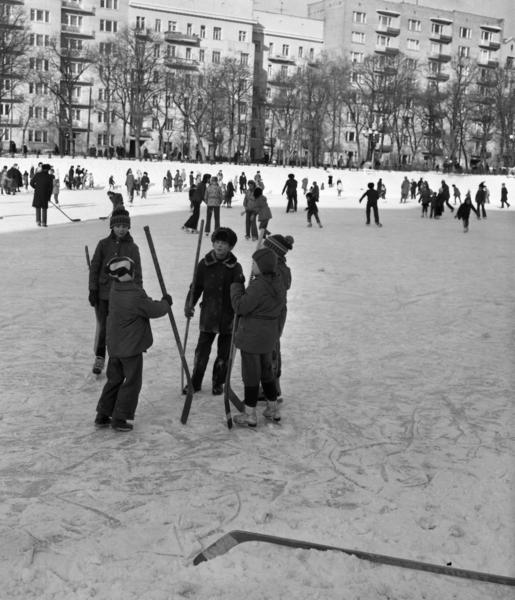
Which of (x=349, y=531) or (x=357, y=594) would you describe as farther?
(x=349, y=531)

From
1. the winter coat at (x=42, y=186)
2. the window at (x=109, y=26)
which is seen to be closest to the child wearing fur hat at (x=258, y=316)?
the winter coat at (x=42, y=186)

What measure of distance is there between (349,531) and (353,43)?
273ft

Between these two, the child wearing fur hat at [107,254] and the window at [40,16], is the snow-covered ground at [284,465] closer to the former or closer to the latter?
the child wearing fur hat at [107,254]

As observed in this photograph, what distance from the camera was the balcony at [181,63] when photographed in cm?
6856

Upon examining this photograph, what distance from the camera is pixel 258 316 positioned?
5.02 meters

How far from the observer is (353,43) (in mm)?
81875

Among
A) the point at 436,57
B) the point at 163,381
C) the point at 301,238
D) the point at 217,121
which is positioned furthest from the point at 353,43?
the point at 163,381

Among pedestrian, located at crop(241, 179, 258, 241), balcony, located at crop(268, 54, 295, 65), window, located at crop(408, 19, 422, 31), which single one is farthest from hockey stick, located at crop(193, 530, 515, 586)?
window, located at crop(408, 19, 422, 31)

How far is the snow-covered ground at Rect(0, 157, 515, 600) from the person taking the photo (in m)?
3.42

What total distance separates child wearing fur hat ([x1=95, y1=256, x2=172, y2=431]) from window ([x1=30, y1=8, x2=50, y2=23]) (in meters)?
68.0

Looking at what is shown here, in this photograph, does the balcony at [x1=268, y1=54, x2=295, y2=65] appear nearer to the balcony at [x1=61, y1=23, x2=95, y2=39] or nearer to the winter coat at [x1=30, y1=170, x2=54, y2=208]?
the balcony at [x1=61, y1=23, x2=95, y2=39]

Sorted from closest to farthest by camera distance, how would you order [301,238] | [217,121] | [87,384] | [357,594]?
[357,594] → [87,384] → [301,238] → [217,121]

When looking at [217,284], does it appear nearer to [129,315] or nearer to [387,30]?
[129,315]

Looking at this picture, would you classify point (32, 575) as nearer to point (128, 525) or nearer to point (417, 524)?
point (128, 525)
